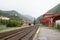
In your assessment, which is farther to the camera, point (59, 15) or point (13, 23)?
point (59, 15)

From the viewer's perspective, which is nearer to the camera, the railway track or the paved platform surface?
the railway track

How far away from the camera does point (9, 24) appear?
2857 inches

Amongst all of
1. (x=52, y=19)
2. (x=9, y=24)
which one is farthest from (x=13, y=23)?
(x=52, y=19)

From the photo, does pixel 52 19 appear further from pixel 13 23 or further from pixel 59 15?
pixel 13 23

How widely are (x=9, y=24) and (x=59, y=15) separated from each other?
2455cm

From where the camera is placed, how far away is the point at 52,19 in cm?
8100

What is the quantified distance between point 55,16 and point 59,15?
6.18 feet

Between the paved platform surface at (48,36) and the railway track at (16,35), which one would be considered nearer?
the railway track at (16,35)

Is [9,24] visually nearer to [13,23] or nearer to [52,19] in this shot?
[13,23]

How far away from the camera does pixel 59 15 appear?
8456 cm

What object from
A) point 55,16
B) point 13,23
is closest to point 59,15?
point 55,16

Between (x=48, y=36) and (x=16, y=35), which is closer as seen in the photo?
(x=48, y=36)

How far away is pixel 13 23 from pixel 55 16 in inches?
810

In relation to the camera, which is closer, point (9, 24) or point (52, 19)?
point (9, 24)
